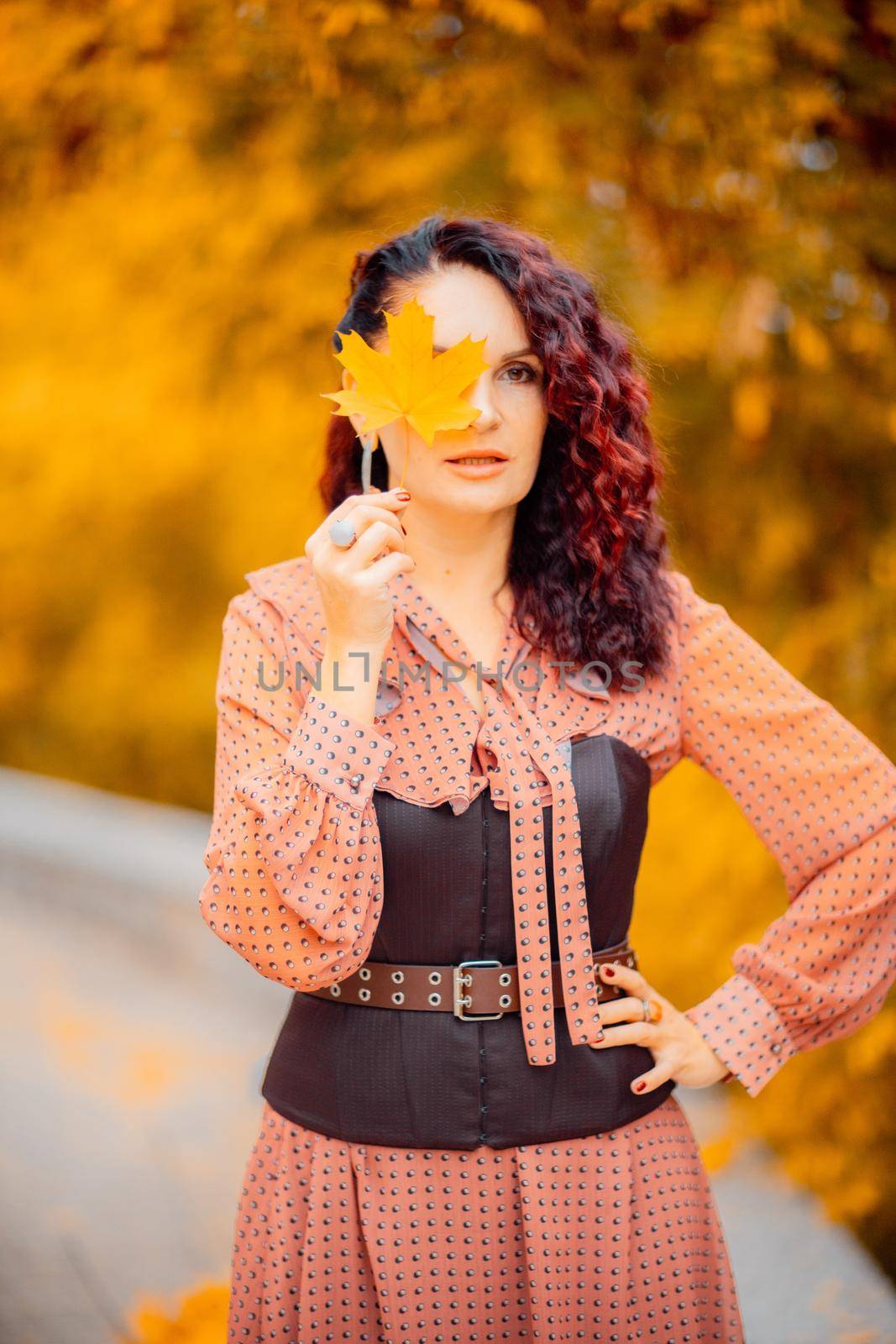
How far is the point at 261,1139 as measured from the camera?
1497mm

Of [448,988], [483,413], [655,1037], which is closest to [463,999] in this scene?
[448,988]

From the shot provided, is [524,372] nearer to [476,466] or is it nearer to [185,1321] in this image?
[476,466]

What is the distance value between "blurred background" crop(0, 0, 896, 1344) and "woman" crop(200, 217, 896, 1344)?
378mm

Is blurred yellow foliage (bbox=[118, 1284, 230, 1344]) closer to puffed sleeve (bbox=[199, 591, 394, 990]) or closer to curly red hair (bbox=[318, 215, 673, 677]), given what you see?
puffed sleeve (bbox=[199, 591, 394, 990])

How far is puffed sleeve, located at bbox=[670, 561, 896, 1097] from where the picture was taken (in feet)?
4.98

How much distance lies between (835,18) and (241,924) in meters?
1.83

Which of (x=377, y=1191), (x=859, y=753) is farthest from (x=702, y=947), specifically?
(x=377, y=1191)

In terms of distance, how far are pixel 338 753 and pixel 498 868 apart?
0.24 metres

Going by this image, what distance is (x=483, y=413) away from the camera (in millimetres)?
1381

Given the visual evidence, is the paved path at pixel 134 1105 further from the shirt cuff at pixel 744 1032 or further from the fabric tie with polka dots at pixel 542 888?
the fabric tie with polka dots at pixel 542 888

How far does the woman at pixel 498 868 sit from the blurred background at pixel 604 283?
38 centimetres

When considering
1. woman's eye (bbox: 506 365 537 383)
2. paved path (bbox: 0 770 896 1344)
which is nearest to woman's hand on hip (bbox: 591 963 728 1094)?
woman's eye (bbox: 506 365 537 383)

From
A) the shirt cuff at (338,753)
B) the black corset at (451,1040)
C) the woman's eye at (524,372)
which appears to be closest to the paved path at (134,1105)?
the black corset at (451,1040)

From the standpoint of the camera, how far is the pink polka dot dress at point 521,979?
131cm
